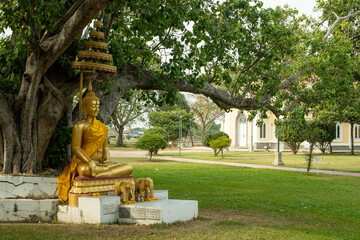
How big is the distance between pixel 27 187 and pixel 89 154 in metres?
1.43

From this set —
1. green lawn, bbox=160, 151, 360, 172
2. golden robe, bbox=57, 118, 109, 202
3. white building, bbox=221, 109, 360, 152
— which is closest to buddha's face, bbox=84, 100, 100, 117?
golden robe, bbox=57, 118, 109, 202

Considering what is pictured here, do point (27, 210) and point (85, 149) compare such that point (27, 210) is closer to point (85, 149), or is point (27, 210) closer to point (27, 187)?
point (27, 187)

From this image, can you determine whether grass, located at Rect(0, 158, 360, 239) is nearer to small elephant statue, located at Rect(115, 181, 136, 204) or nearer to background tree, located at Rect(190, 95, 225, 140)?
small elephant statue, located at Rect(115, 181, 136, 204)

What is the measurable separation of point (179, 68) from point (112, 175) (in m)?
3.68

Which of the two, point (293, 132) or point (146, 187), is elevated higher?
point (293, 132)

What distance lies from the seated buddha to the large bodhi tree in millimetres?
1190

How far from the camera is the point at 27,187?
786cm

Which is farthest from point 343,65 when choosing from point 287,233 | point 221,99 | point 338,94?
point 287,233

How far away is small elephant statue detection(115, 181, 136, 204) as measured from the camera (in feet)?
24.1

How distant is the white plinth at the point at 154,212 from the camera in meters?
6.79

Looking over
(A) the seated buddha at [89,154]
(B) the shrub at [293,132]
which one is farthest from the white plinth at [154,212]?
(B) the shrub at [293,132]

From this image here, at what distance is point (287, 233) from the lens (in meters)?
6.60

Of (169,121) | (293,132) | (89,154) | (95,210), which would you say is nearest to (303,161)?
(293,132)

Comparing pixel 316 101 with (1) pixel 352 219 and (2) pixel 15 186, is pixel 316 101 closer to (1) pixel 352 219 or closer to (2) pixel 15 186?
(1) pixel 352 219
